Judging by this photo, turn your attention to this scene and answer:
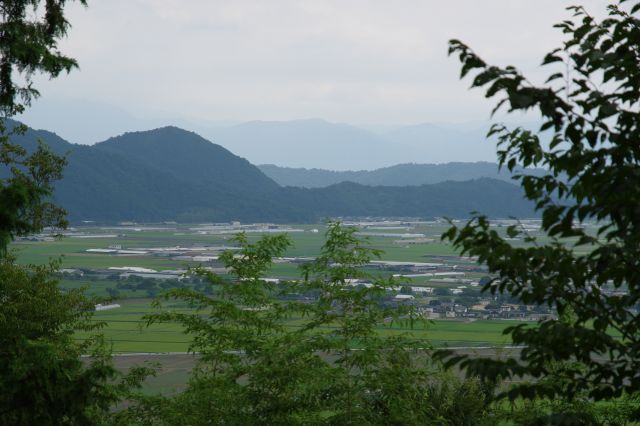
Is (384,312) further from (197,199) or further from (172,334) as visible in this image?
(197,199)

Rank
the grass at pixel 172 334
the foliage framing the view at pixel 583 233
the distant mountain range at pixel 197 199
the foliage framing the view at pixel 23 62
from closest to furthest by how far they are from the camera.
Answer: the foliage framing the view at pixel 583 233, the foliage framing the view at pixel 23 62, the grass at pixel 172 334, the distant mountain range at pixel 197 199

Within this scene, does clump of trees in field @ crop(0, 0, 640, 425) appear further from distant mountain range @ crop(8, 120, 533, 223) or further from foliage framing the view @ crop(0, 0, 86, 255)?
distant mountain range @ crop(8, 120, 533, 223)

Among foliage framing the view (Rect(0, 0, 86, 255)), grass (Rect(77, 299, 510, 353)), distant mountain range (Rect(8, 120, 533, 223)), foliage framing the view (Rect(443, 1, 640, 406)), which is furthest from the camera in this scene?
distant mountain range (Rect(8, 120, 533, 223))

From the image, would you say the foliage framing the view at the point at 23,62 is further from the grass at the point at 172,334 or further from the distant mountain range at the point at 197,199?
the distant mountain range at the point at 197,199

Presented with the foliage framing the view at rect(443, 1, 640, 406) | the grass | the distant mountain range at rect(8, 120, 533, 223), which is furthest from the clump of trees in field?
the distant mountain range at rect(8, 120, 533, 223)

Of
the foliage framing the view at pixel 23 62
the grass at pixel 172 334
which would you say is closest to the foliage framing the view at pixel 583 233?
the foliage framing the view at pixel 23 62

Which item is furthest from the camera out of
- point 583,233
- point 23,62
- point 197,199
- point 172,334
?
point 197,199

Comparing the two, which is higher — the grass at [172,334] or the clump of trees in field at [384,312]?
the clump of trees in field at [384,312]

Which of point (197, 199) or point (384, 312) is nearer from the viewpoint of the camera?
point (384, 312)

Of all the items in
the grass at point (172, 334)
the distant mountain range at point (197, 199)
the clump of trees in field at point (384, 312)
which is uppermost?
the distant mountain range at point (197, 199)

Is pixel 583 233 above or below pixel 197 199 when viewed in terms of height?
below

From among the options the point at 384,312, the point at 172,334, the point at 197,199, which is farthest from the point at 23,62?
the point at 197,199

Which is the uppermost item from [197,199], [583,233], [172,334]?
[197,199]
